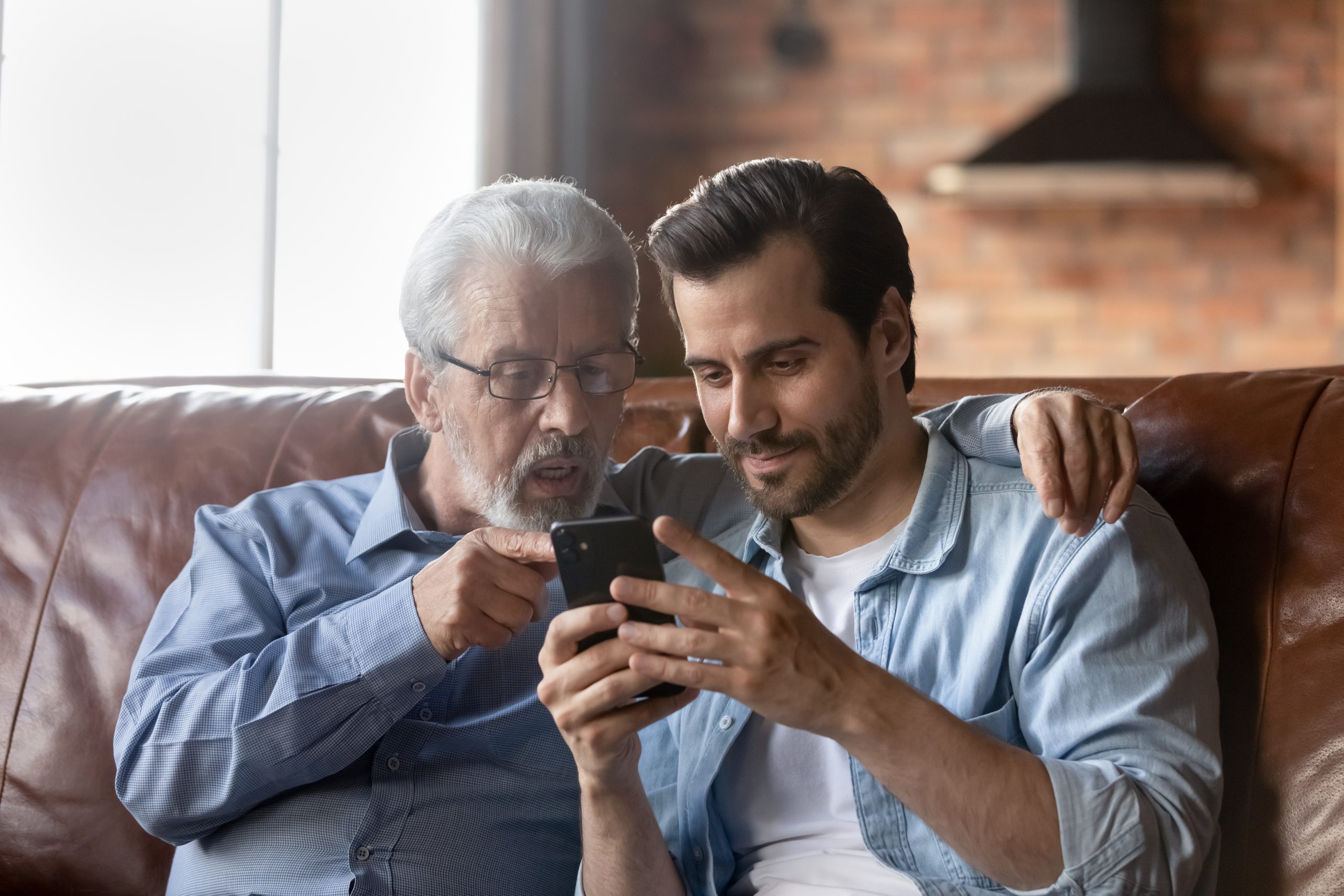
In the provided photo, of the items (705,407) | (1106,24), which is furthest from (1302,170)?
(705,407)

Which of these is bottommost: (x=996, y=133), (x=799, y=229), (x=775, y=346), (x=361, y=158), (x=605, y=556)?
(x=605, y=556)

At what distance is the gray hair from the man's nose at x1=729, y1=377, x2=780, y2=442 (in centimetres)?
32

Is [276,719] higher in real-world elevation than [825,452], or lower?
lower

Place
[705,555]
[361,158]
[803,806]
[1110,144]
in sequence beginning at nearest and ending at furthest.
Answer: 1. [705,555]
2. [803,806]
3. [361,158]
4. [1110,144]

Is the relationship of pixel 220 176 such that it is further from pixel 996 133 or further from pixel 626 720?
pixel 626 720

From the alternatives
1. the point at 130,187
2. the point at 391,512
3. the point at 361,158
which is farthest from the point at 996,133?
the point at 391,512

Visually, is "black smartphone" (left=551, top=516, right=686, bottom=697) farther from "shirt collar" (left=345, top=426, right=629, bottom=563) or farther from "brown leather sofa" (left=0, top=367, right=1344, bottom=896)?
"brown leather sofa" (left=0, top=367, right=1344, bottom=896)

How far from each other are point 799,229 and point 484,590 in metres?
0.54

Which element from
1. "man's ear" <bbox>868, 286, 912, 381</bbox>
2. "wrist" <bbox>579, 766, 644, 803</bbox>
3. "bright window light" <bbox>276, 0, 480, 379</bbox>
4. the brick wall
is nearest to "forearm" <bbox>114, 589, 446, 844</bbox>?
"wrist" <bbox>579, 766, 644, 803</bbox>

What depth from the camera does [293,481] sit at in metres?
1.79

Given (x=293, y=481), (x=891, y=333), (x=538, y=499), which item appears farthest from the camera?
(x=293, y=481)

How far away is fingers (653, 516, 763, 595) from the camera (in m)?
0.95

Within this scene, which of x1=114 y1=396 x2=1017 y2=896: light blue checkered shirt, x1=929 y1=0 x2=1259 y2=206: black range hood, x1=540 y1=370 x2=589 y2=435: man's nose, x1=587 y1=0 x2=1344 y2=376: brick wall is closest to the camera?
x1=114 y1=396 x2=1017 y2=896: light blue checkered shirt

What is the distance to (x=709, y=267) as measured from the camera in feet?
4.35
